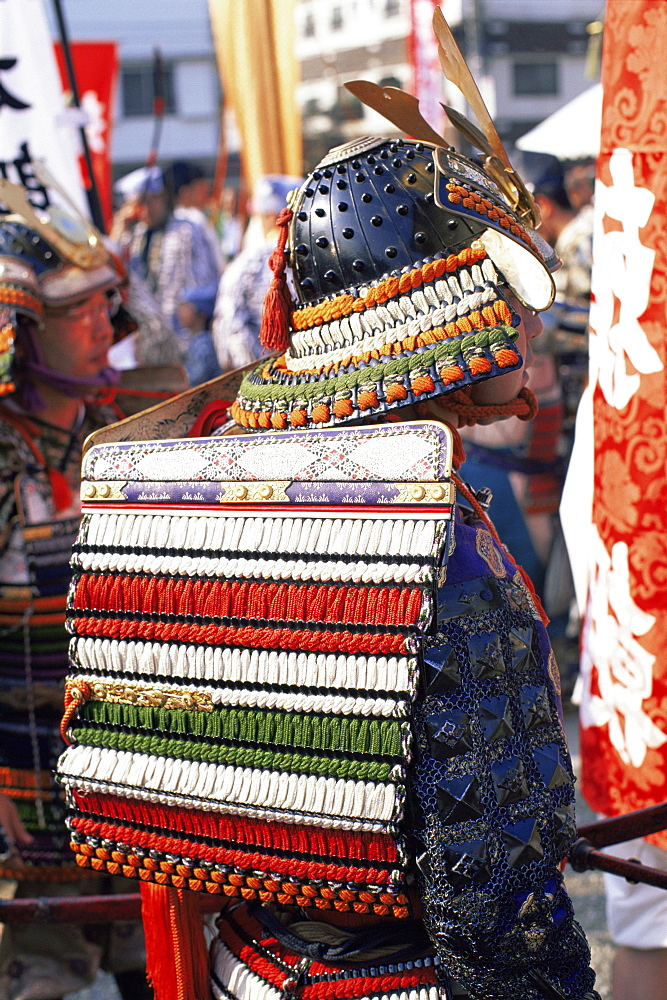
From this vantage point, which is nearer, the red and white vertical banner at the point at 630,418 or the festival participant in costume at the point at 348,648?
the festival participant in costume at the point at 348,648

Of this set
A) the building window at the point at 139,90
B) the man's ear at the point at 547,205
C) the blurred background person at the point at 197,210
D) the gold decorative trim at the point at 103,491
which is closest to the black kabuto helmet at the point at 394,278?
the gold decorative trim at the point at 103,491

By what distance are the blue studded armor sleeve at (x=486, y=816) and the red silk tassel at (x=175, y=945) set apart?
509 mm

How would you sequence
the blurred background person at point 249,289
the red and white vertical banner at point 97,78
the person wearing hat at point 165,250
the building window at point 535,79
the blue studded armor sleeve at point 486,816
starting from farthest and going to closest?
the building window at point 535,79
the person wearing hat at point 165,250
the red and white vertical banner at point 97,78
the blurred background person at point 249,289
the blue studded armor sleeve at point 486,816

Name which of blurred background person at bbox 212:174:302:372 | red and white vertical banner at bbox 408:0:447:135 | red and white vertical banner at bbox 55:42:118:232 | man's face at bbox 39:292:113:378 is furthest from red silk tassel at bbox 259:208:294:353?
red and white vertical banner at bbox 408:0:447:135

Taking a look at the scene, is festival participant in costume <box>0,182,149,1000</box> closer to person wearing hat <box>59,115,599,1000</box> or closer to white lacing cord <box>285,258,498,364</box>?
person wearing hat <box>59,115,599,1000</box>

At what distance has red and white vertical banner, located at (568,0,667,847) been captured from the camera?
7.64ft

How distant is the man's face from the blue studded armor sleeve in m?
1.76

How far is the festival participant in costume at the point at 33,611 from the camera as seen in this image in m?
2.69

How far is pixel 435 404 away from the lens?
164 centimetres

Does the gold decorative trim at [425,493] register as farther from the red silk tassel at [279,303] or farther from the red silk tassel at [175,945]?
the red silk tassel at [175,945]

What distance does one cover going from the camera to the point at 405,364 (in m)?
1.49

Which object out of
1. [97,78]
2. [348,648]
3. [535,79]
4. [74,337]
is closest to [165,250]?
[97,78]

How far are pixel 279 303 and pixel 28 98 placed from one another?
9.44ft

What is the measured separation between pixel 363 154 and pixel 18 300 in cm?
136
